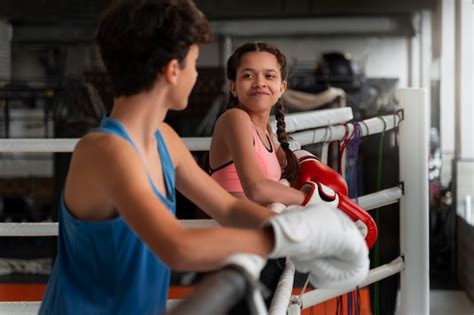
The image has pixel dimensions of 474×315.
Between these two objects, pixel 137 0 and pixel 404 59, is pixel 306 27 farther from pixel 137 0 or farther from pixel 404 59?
pixel 137 0

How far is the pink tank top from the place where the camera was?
191cm

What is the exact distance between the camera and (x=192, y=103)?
9555mm

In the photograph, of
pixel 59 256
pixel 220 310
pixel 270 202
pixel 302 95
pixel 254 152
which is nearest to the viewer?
pixel 220 310

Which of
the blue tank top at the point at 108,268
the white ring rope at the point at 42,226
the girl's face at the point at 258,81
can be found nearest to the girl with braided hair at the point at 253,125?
the girl's face at the point at 258,81

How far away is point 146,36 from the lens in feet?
3.71

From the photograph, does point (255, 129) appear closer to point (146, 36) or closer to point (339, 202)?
point (339, 202)

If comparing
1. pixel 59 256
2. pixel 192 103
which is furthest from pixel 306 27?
pixel 59 256

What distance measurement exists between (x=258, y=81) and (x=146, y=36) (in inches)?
31.7

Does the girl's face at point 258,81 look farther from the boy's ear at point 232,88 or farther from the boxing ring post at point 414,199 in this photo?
the boxing ring post at point 414,199

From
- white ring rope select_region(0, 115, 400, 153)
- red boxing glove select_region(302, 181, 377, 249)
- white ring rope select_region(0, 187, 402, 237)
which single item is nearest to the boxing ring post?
white ring rope select_region(0, 115, 400, 153)

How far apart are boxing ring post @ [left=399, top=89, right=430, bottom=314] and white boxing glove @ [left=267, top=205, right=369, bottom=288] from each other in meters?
1.29

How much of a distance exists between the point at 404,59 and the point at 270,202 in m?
12.7

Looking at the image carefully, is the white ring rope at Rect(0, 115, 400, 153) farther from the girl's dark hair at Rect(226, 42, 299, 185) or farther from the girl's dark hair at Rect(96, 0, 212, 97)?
the girl's dark hair at Rect(96, 0, 212, 97)

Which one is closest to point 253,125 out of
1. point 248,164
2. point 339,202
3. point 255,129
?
point 255,129
